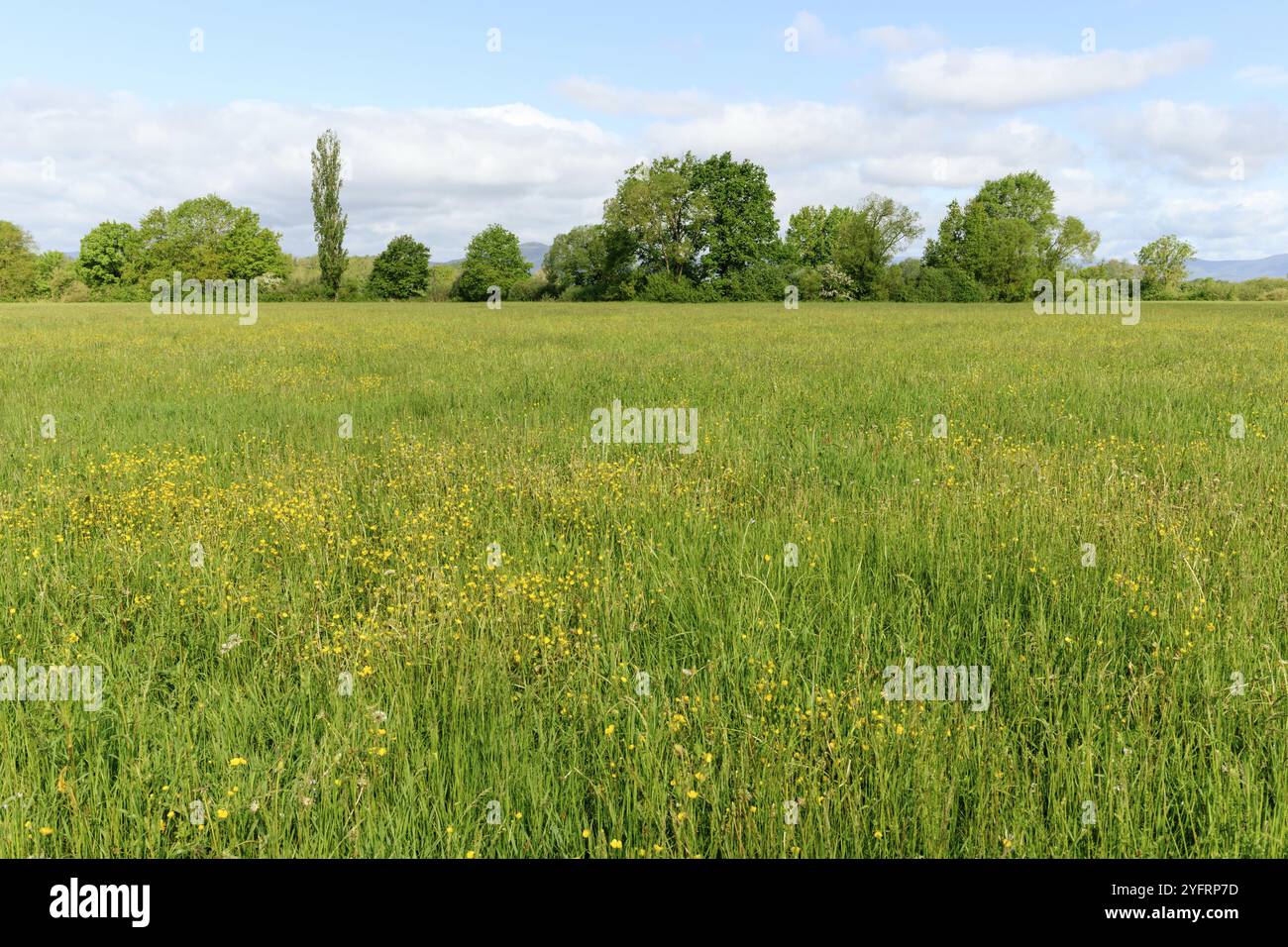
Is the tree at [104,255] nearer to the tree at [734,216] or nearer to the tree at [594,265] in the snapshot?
the tree at [594,265]

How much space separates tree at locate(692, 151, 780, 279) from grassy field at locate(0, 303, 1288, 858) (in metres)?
72.7

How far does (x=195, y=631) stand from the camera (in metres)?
3.82

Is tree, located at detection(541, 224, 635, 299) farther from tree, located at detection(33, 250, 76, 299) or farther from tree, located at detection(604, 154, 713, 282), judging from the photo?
tree, located at detection(33, 250, 76, 299)

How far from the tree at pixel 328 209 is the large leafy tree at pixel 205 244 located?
71.6ft

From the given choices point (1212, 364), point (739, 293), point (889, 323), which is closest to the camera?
point (1212, 364)

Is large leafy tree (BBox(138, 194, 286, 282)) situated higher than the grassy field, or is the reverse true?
large leafy tree (BBox(138, 194, 286, 282))

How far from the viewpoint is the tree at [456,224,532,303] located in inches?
3548

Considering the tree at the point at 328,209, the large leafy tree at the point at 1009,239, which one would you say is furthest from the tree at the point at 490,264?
the large leafy tree at the point at 1009,239

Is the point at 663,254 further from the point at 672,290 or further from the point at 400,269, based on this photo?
the point at 400,269

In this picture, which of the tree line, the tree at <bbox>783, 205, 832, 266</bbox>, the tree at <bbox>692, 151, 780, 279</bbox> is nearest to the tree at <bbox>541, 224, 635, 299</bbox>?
the tree line

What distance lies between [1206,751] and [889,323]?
27.0 meters

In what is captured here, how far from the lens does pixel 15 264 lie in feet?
315

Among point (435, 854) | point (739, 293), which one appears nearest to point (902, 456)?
point (435, 854)
